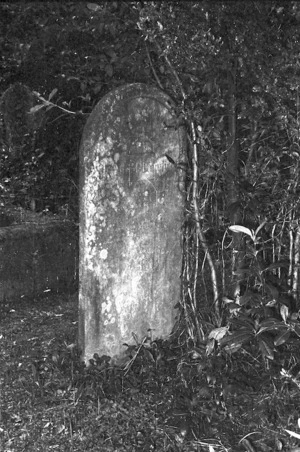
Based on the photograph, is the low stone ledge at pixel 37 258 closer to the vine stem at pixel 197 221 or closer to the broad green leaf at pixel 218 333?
the vine stem at pixel 197 221

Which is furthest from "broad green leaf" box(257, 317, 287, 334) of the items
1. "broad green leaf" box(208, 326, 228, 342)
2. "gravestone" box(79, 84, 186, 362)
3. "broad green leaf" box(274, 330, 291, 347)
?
"gravestone" box(79, 84, 186, 362)

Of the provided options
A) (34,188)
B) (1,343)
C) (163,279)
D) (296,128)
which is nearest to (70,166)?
(34,188)

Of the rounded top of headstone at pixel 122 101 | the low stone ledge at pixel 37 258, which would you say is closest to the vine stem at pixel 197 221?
the rounded top of headstone at pixel 122 101

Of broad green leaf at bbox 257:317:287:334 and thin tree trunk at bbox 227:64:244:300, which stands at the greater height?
thin tree trunk at bbox 227:64:244:300

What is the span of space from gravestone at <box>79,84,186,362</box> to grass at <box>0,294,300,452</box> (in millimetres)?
208

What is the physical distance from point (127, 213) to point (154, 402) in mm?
962

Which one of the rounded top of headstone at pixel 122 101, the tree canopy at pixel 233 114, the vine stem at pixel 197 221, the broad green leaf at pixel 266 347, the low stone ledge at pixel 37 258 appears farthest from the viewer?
the low stone ledge at pixel 37 258

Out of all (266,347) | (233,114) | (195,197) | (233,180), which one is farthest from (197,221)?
(266,347)

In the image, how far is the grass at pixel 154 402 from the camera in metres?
3.25

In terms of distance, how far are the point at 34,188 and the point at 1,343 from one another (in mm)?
2314

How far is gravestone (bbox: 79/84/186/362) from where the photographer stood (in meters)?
3.72

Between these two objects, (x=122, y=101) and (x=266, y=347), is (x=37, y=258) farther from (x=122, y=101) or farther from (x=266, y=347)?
(x=266, y=347)

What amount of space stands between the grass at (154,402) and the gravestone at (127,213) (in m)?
0.21

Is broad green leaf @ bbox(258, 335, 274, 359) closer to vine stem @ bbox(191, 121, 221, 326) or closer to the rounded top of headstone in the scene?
vine stem @ bbox(191, 121, 221, 326)
